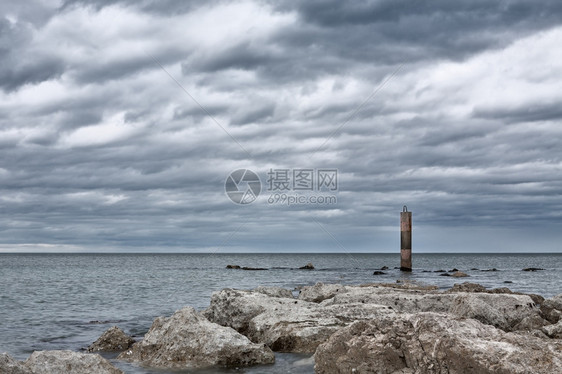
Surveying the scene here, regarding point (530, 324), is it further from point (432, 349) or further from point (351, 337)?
point (432, 349)

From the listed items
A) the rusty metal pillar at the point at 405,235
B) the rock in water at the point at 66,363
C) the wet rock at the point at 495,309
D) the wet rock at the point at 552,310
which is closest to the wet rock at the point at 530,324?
the wet rock at the point at 495,309

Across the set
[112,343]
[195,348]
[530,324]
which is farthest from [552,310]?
[112,343]

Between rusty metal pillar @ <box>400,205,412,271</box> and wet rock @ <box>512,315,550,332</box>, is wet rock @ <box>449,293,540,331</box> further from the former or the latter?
rusty metal pillar @ <box>400,205,412,271</box>

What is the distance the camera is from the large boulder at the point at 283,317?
12.5m

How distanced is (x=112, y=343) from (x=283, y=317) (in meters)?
4.33

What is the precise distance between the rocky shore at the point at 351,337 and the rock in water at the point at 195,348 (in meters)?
0.02

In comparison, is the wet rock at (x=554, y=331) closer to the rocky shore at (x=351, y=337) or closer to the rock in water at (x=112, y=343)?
the rocky shore at (x=351, y=337)

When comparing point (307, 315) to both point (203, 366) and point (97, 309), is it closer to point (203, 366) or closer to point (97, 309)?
point (203, 366)

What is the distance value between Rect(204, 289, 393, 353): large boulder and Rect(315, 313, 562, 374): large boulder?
3.60 meters

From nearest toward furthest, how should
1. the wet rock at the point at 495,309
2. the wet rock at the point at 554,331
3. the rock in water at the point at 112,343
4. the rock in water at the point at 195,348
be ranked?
the rock in water at the point at 195,348
the wet rock at the point at 554,331
the wet rock at the point at 495,309
the rock in water at the point at 112,343

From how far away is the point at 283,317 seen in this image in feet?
43.5

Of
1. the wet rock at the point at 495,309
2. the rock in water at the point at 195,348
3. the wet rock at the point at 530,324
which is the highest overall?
the wet rock at the point at 495,309

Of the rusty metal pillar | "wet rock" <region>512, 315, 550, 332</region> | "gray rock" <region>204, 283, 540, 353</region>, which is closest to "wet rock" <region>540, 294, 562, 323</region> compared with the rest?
"gray rock" <region>204, 283, 540, 353</region>

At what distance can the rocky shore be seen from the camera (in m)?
7.28
